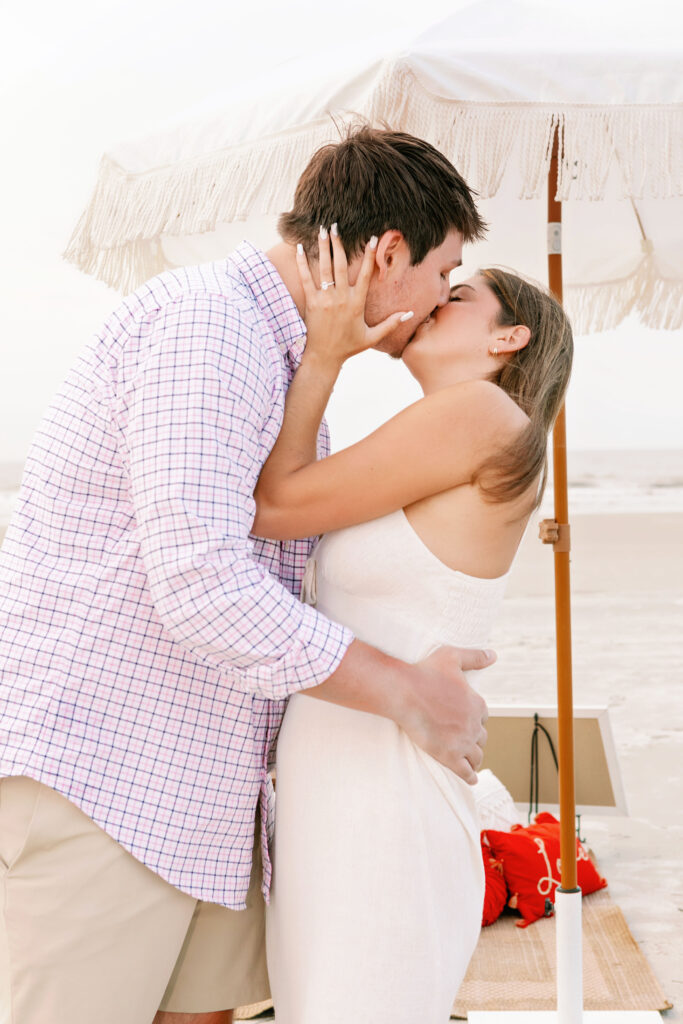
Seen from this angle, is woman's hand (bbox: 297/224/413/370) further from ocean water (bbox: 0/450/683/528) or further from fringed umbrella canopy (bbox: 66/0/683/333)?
ocean water (bbox: 0/450/683/528)

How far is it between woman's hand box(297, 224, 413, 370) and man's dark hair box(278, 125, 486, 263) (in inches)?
0.9

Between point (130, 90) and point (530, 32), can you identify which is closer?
point (530, 32)

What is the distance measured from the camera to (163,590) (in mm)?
1388

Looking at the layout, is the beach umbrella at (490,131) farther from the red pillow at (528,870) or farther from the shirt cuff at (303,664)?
the shirt cuff at (303,664)

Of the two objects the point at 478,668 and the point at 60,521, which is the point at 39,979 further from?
the point at 478,668

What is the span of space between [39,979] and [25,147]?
1044 inches

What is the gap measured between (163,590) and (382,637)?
467mm

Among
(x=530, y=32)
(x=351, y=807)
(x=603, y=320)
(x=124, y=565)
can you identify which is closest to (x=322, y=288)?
(x=124, y=565)

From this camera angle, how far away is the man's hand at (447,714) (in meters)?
1.58

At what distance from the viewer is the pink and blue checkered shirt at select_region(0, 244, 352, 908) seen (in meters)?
1.39

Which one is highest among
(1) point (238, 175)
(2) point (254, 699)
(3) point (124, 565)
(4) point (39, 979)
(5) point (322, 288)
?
(1) point (238, 175)

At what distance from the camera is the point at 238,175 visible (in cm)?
258

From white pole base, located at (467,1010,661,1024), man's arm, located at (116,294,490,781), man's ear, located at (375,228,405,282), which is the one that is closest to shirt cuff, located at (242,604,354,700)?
man's arm, located at (116,294,490,781)

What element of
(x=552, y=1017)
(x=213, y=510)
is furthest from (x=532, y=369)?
(x=552, y=1017)
